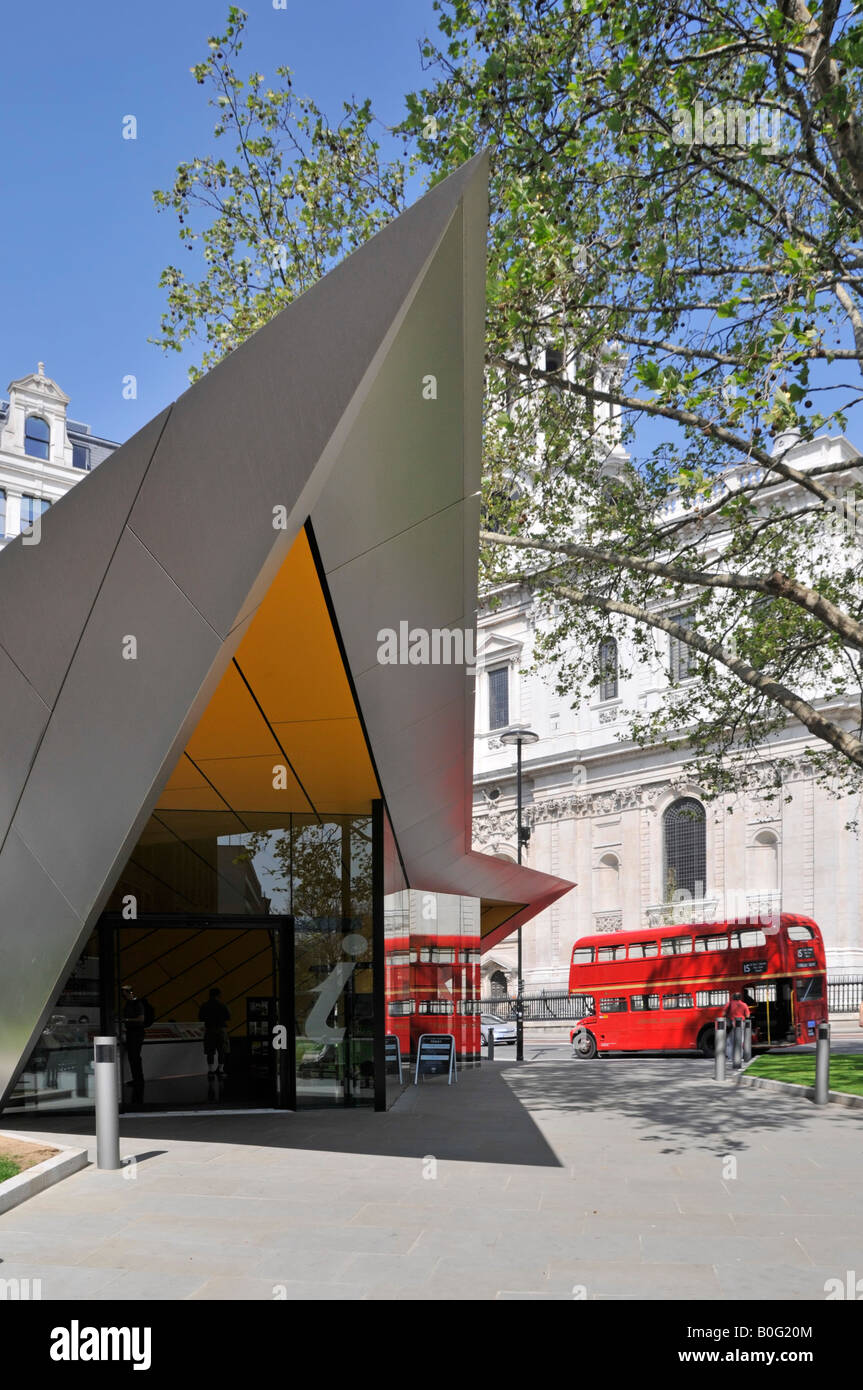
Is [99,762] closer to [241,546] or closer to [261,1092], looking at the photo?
[241,546]

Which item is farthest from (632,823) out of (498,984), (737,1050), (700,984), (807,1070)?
(807,1070)

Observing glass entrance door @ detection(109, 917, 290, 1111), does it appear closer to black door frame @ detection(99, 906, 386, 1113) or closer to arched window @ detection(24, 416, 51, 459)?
black door frame @ detection(99, 906, 386, 1113)

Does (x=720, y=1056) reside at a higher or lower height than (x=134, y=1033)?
lower

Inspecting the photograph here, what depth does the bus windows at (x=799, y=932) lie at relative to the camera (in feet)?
90.8

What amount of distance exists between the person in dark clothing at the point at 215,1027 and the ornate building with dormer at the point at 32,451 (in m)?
46.4

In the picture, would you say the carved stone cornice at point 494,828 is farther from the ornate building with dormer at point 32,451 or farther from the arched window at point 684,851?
the ornate building with dormer at point 32,451

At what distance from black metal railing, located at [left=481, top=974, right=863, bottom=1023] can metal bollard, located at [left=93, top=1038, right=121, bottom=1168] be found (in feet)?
79.5

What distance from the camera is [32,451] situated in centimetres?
5959

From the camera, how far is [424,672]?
9.99m

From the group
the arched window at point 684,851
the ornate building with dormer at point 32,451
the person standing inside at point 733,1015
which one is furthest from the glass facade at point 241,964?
the ornate building with dormer at point 32,451

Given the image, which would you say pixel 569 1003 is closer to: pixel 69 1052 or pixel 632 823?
pixel 632 823

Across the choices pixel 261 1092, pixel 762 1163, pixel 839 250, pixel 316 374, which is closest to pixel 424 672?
pixel 316 374

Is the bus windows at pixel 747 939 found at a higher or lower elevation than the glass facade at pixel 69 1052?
lower

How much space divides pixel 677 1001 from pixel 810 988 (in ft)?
10.7
